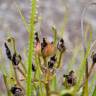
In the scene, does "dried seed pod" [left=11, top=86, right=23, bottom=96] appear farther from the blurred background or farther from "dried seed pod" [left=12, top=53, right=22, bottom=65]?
the blurred background

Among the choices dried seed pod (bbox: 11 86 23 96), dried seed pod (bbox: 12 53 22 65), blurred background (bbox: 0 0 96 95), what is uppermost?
dried seed pod (bbox: 12 53 22 65)

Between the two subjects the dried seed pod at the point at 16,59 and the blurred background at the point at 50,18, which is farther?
the blurred background at the point at 50,18

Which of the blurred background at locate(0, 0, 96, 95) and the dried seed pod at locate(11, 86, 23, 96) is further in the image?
the blurred background at locate(0, 0, 96, 95)

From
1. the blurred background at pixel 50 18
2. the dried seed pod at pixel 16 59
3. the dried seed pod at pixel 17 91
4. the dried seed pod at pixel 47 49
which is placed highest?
the dried seed pod at pixel 47 49

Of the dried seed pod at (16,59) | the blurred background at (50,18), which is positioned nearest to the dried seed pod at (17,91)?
the dried seed pod at (16,59)

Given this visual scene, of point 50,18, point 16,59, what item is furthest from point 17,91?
point 50,18

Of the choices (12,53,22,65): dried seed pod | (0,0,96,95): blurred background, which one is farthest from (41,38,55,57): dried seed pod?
(0,0,96,95): blurred background

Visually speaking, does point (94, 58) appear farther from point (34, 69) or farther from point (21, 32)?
point (21, 32)

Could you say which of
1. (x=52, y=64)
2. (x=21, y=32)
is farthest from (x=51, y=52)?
(x=21, y=32)

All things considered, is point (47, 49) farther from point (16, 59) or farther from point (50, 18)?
point (50, 18)

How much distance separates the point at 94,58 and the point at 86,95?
0.30ft

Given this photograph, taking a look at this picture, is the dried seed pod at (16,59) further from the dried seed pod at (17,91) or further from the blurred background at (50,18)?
the blurred background at (50,18)

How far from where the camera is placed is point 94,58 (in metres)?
0.80

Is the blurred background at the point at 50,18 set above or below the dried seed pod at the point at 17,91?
below
